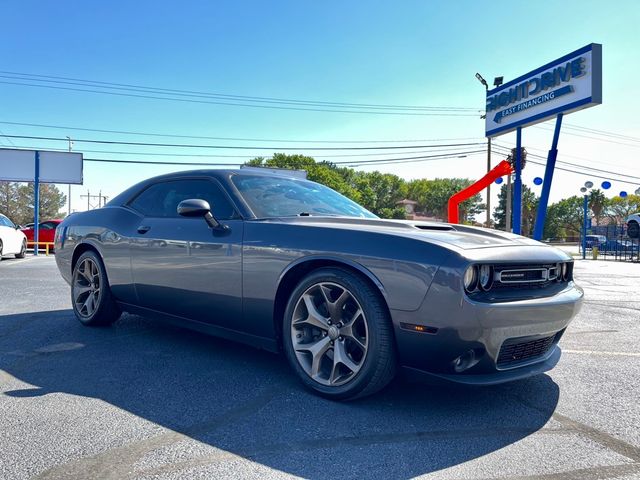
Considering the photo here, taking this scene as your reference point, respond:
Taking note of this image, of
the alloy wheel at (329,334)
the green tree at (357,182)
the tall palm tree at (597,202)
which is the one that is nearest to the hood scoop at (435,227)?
the alloy wheel at (329,334)

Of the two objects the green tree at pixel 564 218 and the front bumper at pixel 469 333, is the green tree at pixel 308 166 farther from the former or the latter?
the front bumper at pixel 469 333

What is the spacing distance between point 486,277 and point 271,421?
4.43 feet

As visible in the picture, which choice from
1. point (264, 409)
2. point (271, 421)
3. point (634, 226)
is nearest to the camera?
point (271, 421)

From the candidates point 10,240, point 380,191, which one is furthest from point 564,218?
point 10,240

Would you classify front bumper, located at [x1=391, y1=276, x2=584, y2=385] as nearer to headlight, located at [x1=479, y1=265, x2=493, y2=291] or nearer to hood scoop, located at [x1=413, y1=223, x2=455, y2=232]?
headlight, located at [x1=479, y1=265, x2=493, y2=291]

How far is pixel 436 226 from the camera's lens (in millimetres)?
3232

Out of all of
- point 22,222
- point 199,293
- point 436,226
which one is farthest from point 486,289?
point 22,222

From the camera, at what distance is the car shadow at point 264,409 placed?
6.98 feet

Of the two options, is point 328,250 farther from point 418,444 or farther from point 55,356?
point 55,356

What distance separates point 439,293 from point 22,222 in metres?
82.9

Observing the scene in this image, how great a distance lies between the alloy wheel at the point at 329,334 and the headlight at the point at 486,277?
648mm

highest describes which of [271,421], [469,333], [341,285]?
[341,285]

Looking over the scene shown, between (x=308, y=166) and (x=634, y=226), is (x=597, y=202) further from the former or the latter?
(x=634, y=226)

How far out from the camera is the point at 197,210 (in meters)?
3.34
